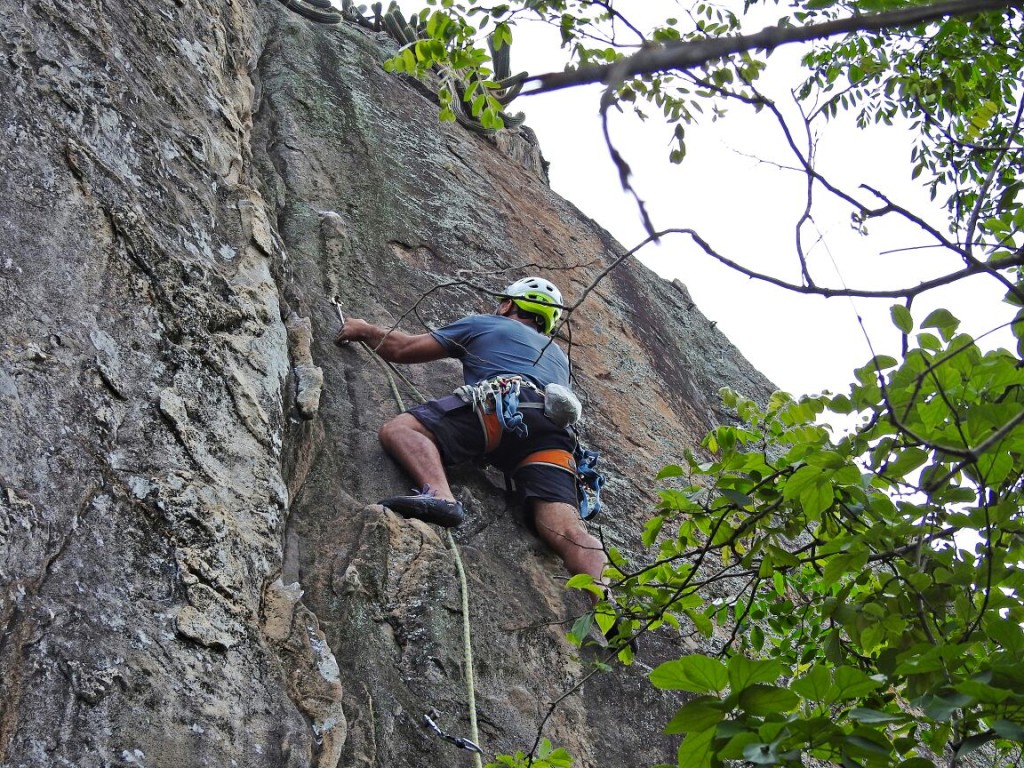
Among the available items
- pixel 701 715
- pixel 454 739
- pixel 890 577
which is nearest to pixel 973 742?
pixel 701 715

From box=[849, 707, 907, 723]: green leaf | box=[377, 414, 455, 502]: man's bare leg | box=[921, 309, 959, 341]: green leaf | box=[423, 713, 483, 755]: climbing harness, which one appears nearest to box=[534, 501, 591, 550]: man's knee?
box=[377, 414, 455, 502]: man's bare leg

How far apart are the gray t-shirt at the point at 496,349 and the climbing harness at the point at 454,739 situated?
6.57 ft

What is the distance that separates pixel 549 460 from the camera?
5.14 meters

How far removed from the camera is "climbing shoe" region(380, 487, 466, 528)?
14.5 feet

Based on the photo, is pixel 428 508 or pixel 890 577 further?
pixel 428 508

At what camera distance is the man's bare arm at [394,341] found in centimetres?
543

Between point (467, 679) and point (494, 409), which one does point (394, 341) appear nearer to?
point (494, 409)

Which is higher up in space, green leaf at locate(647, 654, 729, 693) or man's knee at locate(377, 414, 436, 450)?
man's knee at locate(377, 414, 436, 450)

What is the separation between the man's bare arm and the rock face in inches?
4.1

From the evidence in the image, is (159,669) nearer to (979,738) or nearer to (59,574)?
(59,574)

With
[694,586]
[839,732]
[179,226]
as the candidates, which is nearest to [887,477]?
[694,586]

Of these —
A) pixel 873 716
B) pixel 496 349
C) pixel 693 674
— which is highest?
pixel 496 349

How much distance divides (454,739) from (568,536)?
1.40 m

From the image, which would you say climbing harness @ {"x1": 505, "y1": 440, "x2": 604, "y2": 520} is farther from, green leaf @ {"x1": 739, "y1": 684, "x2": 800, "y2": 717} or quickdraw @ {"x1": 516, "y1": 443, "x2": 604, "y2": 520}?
green leaf @ {"x1": 739, "y1": 684, "x2": 800, "y2": 717}
